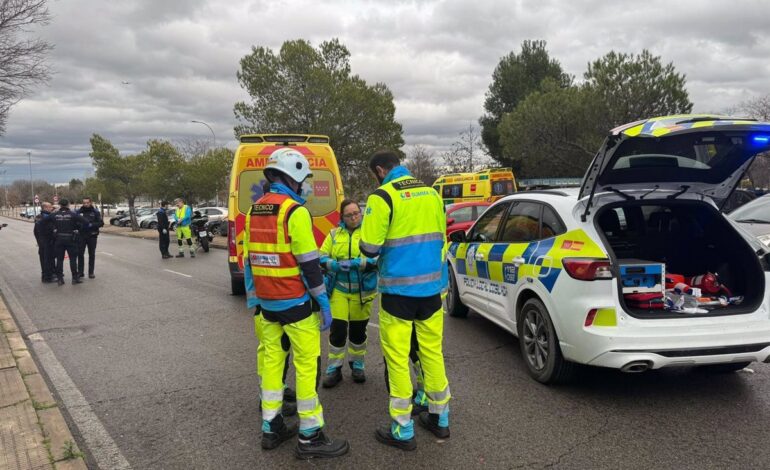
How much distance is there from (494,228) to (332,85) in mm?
23669

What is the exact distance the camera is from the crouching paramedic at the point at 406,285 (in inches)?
131

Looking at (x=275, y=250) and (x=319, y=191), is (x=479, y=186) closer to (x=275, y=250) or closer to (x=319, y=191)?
(x=319, y=191)

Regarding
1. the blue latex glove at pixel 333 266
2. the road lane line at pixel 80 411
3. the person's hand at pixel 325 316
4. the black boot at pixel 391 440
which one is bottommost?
the road lane line at pixel 80 411

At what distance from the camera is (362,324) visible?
4461 mm

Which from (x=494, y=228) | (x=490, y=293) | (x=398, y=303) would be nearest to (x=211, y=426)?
(x=398, y=303)

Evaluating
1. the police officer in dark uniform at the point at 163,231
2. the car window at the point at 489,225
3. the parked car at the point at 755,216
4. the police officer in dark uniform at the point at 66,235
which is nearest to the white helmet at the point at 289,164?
the car window at the point at 489,225

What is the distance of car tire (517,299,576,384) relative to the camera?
162 inches

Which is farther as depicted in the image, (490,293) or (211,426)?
(490,293)

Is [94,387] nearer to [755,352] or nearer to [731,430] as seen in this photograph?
[731,430]

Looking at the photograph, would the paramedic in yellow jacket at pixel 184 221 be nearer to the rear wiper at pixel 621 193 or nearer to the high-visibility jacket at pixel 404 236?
the high-visibility jacket at pixel 404 236

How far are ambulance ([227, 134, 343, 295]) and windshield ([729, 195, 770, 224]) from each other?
603 cm

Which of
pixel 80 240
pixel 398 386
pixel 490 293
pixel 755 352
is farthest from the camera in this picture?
pixel 80 240

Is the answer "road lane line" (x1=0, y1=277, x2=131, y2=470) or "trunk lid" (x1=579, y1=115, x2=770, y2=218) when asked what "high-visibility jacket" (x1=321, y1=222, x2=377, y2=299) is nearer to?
"trunk lid" (x1=579, y1=115, x2=770, y2=218)

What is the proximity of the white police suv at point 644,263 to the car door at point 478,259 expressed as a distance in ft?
1.01
